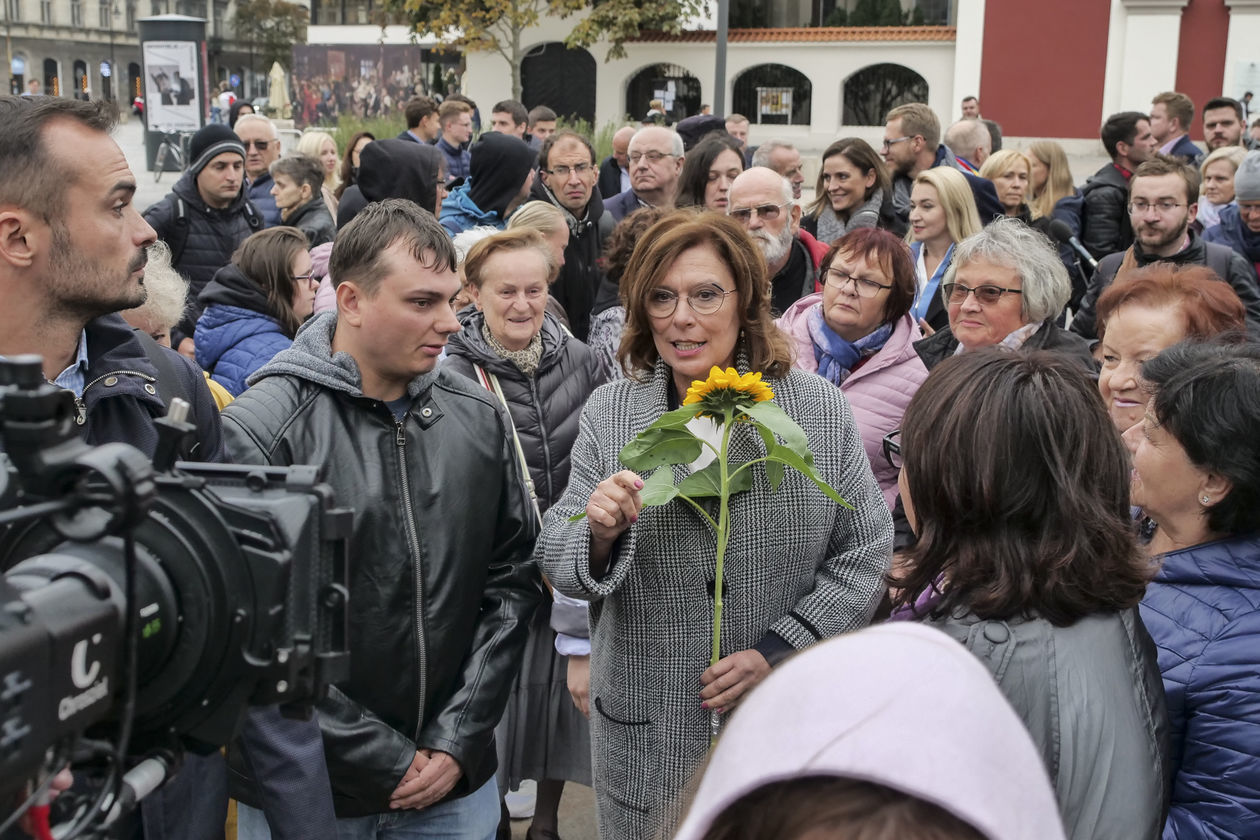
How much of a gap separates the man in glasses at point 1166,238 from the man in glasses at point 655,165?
2383mm

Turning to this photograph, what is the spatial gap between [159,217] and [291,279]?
2049 millimetres

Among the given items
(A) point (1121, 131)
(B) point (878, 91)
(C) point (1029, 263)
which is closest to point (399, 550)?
(C) point (1029, 263)

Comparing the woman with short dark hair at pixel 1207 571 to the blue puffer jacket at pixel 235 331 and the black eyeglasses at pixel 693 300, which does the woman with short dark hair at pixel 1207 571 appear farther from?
the blue puffer jacket at pixel 235 331

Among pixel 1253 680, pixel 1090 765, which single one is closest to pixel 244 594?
pixel 1090 765

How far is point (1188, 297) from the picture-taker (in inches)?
125

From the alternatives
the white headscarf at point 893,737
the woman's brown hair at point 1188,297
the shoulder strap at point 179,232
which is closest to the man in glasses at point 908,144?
the woman's brown hair at point 1188,297

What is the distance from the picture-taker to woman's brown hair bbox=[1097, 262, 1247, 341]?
313 centimetres

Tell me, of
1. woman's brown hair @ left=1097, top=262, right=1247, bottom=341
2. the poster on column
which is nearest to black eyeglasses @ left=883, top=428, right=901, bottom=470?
woman's brown hair @ left=1097, top=262, right=1247, bottom=341

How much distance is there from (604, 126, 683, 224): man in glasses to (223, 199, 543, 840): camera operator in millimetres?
4201

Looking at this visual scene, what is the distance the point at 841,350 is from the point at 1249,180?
3680 mm

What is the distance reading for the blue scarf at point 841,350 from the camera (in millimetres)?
3842

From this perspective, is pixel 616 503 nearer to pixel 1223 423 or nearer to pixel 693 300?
pixel 693 300

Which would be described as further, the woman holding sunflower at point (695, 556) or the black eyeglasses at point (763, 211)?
the black eyeglasses at point (763, 211)

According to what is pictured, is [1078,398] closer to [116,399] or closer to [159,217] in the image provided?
[116,399]
